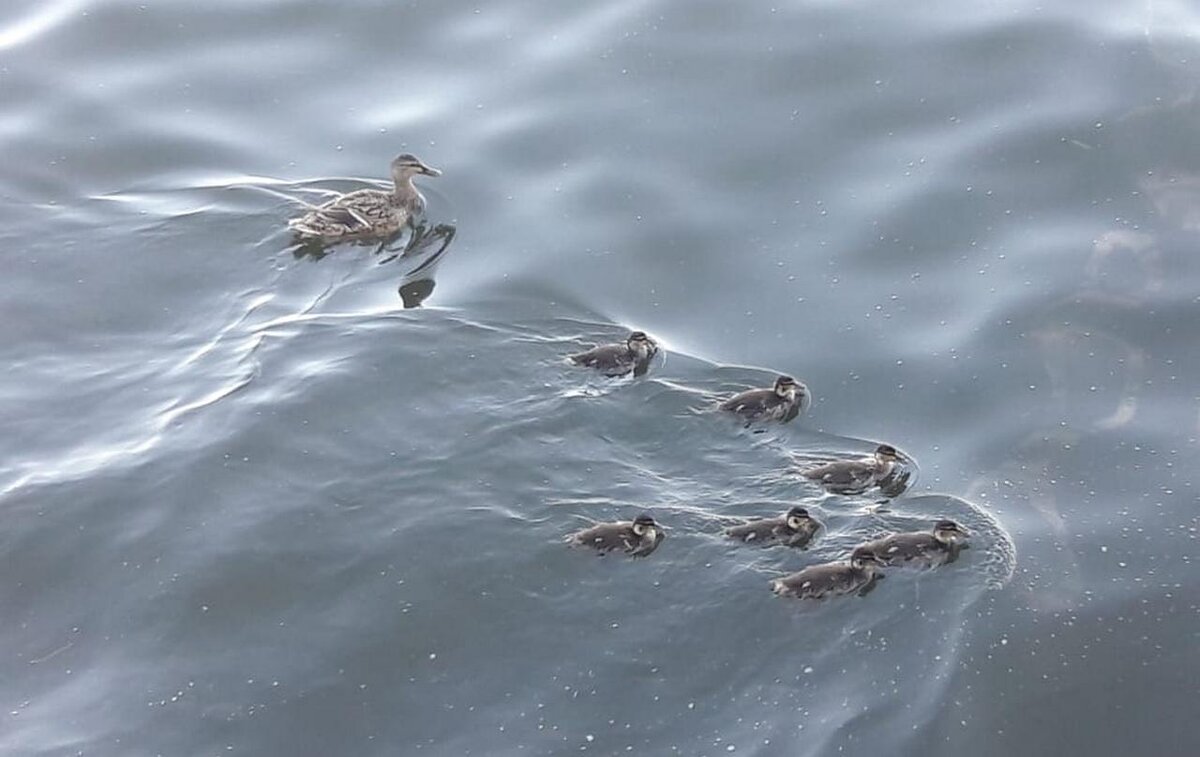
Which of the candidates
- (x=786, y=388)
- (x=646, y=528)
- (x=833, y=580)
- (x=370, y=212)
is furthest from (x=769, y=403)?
(x=370, y=212)

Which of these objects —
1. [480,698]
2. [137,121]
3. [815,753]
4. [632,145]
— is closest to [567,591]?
[480,698]

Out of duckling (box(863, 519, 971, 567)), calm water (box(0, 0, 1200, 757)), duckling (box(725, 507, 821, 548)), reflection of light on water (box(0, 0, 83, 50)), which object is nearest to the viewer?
calm water (box(0, 0, 1200, 757))

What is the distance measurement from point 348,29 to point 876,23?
4.00 meters

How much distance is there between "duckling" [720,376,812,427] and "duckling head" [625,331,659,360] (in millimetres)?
582

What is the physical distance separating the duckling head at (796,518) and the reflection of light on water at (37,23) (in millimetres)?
8247

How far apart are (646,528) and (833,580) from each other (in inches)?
35.4

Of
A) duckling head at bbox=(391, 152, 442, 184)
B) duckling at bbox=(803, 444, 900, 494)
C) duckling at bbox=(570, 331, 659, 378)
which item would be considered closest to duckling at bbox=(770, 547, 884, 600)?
duckling at bbox=(803, 444, 900, 494)

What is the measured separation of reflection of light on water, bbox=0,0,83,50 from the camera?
13.5m

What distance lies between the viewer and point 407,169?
1095 centimetres

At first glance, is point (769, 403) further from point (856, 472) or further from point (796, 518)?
point (796, 518)

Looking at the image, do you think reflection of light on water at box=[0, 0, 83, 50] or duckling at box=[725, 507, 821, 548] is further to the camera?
reflection of light on water at box=[0, 0, 83, 50]

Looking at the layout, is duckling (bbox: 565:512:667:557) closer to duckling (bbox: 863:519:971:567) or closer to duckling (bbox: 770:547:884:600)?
duckling (bbox: 770:547:884:600)

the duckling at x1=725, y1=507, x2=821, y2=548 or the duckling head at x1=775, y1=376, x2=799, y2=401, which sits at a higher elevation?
the duckling head at x1=775, y1=376, x2=799, y2=401

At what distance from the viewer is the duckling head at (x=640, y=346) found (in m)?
9.28
